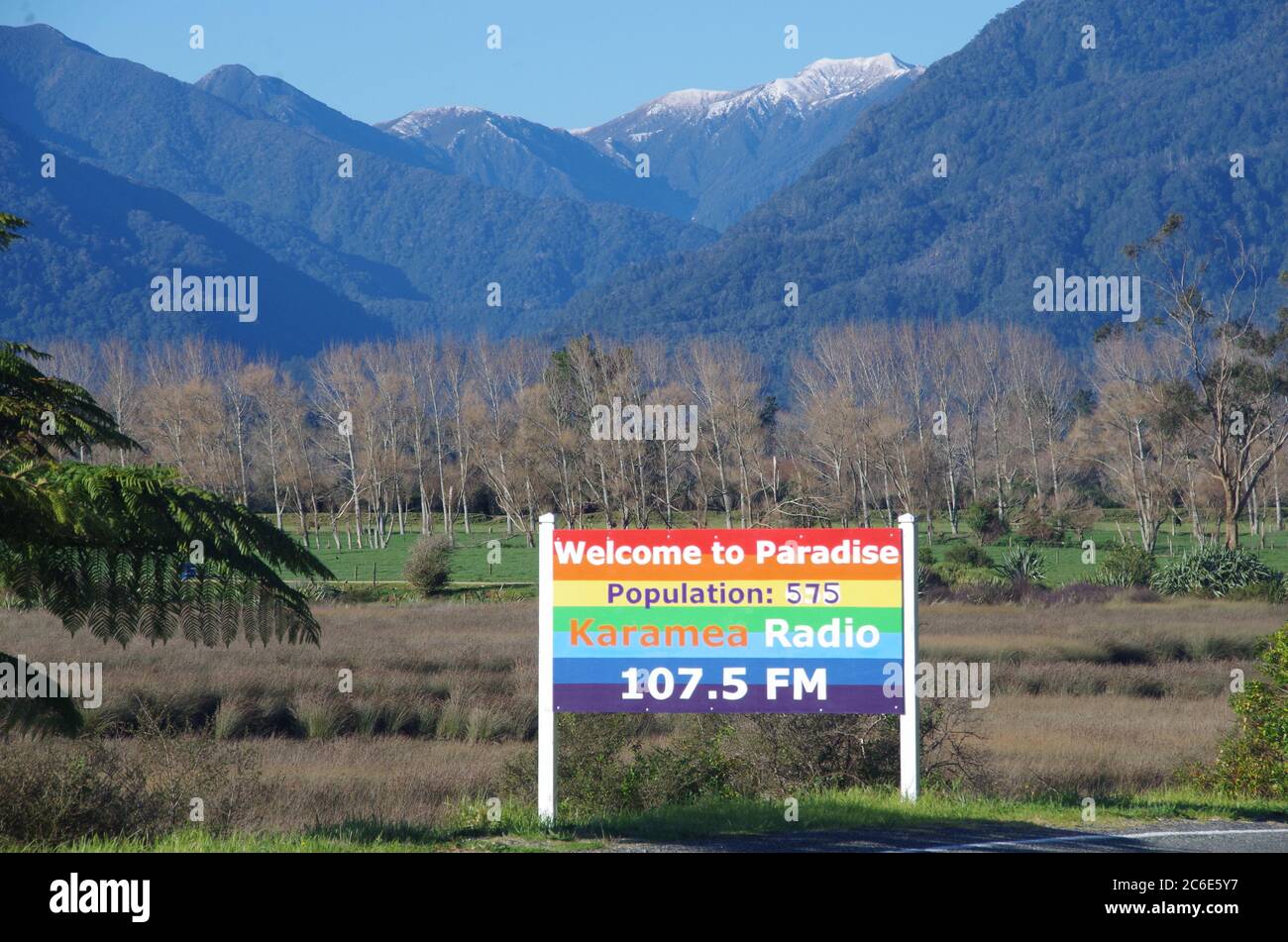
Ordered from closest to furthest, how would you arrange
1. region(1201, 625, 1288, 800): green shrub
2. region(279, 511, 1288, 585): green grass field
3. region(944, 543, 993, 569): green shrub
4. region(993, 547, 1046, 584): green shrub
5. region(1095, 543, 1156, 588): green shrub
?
region(1201, 625, 1288, 800): green shrub < region(1095, 543, 1156, 588): green shrub < region(993, 547, 1046, 584): green shrub < region(944, 543, 993, 569): green shrub < region(279, 511, 1288, 585): green grass field

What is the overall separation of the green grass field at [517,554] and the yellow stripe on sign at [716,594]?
4038cm

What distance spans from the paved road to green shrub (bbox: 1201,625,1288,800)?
2703 millimetres

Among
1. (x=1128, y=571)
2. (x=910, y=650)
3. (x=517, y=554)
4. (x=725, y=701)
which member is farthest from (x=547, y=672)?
(x=517, y=554)

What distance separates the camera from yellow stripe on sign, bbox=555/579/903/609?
10273 mm

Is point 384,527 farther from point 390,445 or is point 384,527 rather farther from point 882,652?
point 882,652

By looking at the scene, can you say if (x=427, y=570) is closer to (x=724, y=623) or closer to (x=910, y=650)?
(x=724, y=623)

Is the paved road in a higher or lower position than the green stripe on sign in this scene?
lower

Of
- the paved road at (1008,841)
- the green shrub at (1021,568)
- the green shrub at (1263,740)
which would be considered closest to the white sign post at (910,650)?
the paved road at (1008,841)

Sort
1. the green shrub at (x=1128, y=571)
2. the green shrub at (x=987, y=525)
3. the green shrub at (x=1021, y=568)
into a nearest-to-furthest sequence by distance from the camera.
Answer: the green shrub at (x=1128, y=571), the green shrub at (x=1021, y=568), the green shrub at (x=987, y=525)

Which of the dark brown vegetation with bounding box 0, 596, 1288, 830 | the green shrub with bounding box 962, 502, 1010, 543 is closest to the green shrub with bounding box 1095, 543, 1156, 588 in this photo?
the dark brown vegetation with bounding box 0, 596, 1288, 830

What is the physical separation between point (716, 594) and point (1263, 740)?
19.1 feet

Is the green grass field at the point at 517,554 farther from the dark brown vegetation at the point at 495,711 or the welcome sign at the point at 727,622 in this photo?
the welcome sign at the point at 727,622

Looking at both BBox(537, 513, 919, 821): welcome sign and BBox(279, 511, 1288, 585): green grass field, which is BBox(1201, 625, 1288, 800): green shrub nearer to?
BBox(537, 513, 919, 821): welcome sign

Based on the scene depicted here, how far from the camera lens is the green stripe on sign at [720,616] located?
10250mm
